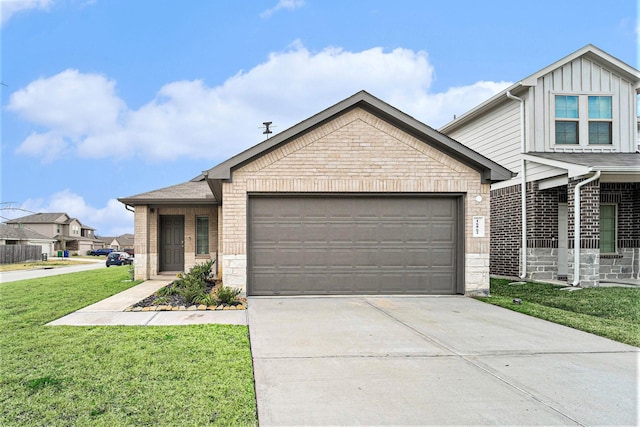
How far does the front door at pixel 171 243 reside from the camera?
15.7 meters

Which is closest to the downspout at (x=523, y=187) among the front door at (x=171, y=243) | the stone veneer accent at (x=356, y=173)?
the stone veneer accent at (x=356, y=173)

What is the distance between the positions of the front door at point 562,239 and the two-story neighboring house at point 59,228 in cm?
6840

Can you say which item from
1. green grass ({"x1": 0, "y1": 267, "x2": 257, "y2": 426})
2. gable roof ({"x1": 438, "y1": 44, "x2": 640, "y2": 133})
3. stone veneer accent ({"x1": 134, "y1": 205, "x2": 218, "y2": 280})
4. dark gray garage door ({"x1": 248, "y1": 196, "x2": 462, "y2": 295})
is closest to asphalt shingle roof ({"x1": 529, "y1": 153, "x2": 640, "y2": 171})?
gable roof ({"x1": 438, "y1": 44, "x2": 640, "y2": 133})

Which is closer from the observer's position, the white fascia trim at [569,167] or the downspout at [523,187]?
the white fascia trim at [569,167]

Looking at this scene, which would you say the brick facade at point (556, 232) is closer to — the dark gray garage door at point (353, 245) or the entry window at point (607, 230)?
the entry window at point (607, 230)

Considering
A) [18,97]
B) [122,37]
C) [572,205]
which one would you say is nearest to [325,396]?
[572,205]

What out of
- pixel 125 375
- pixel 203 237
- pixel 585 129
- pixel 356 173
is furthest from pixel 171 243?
pixel 585 129

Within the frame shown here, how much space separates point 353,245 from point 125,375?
6.96 metres

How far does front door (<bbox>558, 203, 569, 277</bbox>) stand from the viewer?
46.3 feet

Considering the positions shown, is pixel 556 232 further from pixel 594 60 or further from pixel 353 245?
pixel 353 245

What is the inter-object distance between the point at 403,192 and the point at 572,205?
5635 millimetres

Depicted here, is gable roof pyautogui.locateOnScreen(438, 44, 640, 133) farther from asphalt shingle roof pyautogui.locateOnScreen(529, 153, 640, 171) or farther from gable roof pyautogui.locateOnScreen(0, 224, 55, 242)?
gable roof pyautogui.locateOnScreen(0, 224, 55, 242)

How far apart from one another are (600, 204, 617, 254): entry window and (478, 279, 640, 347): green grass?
254cm

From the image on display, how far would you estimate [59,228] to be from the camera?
219 feet
